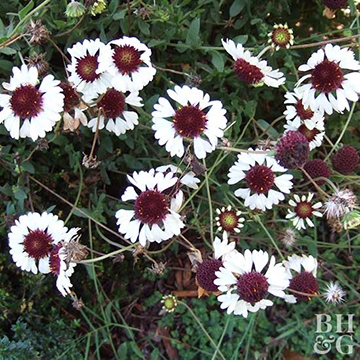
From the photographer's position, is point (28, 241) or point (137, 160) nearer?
point (28, 241)

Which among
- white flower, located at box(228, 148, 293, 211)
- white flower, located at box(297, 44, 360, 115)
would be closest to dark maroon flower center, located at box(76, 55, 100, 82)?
white flower, located at box(228, 148, 293, 211)


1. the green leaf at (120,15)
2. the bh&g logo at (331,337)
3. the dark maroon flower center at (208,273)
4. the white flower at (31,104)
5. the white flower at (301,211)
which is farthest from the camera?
the bh&g logo at (331,337)

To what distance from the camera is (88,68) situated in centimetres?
134

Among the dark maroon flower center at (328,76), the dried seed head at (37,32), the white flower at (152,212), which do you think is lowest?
the white flower at (152,212)

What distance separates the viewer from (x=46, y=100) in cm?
132

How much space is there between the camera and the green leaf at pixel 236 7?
1732 millimetres

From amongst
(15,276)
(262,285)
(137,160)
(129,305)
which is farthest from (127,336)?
(262,285)

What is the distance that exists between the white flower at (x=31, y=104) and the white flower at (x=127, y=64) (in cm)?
16

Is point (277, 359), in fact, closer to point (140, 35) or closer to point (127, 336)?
point (127, 336)

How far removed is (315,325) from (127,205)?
1.04 meters

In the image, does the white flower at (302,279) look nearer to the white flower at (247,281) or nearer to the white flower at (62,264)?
the white flower at (247,281)

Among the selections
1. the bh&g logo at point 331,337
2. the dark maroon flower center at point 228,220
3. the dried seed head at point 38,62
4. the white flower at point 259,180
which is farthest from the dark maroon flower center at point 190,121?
the bh&g logo at point 331,337

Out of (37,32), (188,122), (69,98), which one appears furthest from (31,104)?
(188,122)

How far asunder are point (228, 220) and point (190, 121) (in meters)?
0.40
